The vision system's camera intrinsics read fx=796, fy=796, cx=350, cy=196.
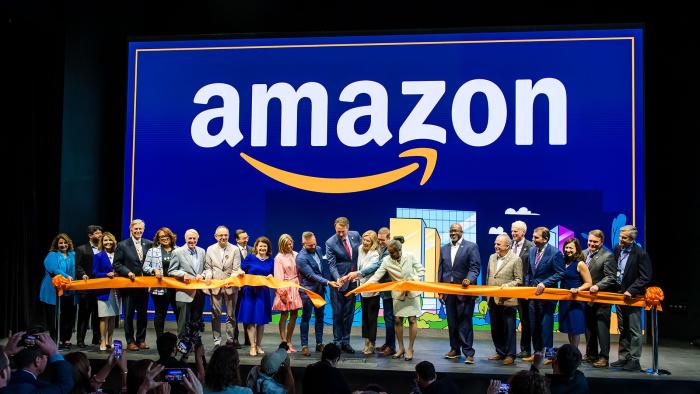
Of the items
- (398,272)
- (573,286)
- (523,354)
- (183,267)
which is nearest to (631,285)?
(573,286)

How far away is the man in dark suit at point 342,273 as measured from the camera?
9453mm

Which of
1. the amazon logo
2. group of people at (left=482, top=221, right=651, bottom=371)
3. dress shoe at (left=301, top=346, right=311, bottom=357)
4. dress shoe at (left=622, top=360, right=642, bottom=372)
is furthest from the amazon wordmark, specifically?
dress shoe at (left=622, top=360, right=642, bottom=372)

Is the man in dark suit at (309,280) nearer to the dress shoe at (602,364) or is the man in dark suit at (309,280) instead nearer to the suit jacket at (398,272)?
the suit jacket at (398,272)

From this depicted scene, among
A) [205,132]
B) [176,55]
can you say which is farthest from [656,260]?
[176,55]

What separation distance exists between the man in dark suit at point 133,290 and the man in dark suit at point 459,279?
3.60 metres

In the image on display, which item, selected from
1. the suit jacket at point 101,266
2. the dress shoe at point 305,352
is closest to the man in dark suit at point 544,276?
the dress shoe at point 305,352

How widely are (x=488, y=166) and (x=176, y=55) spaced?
5.11m

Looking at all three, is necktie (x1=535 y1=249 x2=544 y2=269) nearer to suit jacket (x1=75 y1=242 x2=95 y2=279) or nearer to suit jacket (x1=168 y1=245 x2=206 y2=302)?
suit jacket (x1=168 y1=245 x2=206 y2=302)

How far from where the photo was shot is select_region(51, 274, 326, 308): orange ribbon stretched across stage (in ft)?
30.6

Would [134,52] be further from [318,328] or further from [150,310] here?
[318,328]

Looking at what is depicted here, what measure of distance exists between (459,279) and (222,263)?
9.31 ft

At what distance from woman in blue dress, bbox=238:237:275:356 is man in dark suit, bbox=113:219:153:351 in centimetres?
124

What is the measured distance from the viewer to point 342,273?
964 cm

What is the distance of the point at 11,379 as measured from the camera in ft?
15.1
